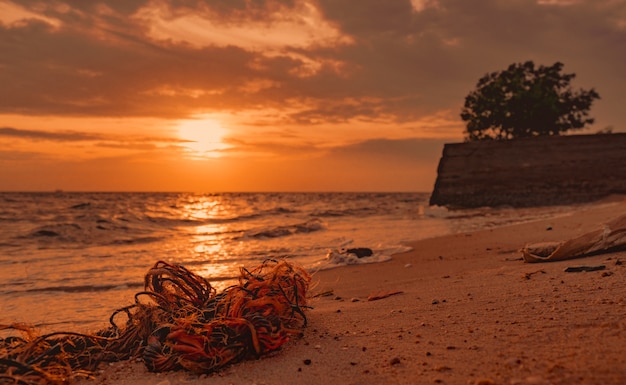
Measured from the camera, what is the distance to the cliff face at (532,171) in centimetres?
2377

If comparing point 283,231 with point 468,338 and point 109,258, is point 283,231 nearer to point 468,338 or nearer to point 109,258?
point 109,258

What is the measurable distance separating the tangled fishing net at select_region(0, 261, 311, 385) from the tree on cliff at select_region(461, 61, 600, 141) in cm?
2885

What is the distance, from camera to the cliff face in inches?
936

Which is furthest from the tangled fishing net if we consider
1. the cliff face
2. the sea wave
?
the cliff face

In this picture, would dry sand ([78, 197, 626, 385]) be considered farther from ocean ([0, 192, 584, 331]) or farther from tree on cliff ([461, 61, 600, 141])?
tree on cliff ([461, 61, 600, 141])

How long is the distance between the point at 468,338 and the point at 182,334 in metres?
1.72

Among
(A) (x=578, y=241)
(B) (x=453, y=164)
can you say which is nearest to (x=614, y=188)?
(B) (x=453, y=164)

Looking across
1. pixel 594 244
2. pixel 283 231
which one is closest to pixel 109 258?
pixel 283 231

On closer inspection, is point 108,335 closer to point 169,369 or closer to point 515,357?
point 169,369

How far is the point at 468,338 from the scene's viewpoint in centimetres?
281

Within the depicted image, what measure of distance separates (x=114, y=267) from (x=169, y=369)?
648 centimetres

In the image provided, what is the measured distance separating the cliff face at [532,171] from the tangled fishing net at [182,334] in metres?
23.7

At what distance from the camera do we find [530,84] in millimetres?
29609

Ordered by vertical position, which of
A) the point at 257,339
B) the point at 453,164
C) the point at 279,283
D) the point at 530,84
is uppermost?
the point at 530,84
